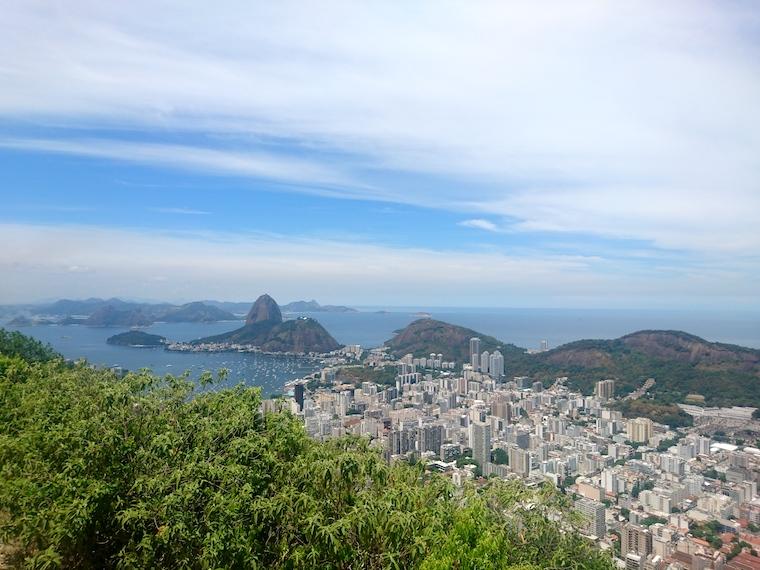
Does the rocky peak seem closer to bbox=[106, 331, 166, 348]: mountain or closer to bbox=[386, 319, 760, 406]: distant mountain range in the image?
bbox=[106, 331, 166, 348]: mountain

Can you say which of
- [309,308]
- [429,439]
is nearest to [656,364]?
[429,439]

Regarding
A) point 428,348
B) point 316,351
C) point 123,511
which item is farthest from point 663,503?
point 316,351

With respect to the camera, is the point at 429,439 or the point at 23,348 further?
the point at 429,439

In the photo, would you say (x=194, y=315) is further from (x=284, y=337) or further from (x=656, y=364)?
(x=656, y=364)

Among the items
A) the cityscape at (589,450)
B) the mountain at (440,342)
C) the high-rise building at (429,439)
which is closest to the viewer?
the cityscape at (589,450)

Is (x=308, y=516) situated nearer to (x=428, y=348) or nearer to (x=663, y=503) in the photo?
(x=663, y=503)

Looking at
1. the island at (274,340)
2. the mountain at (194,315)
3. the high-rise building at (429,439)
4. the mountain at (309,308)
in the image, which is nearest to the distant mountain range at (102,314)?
the mountain at (194,315)

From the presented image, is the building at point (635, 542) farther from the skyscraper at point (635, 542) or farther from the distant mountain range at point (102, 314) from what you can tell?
the distant mountain range at point (102, 314)

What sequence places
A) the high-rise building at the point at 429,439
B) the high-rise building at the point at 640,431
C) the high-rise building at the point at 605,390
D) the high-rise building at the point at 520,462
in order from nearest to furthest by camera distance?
the high-rise building at the point at 520,462, the high-rise building at the point at 429,439, the high-rise building at the point at 640,431, the high-rise building at the point at 605,390
